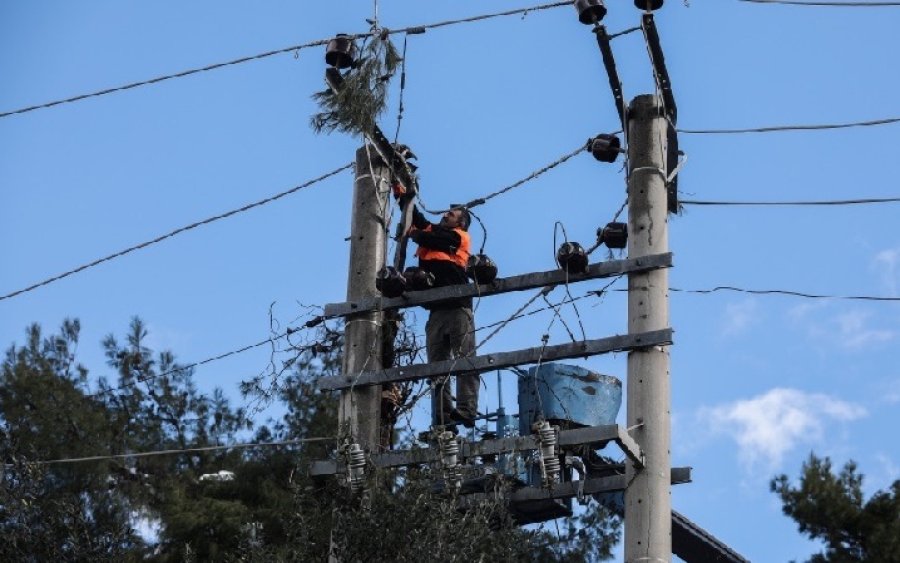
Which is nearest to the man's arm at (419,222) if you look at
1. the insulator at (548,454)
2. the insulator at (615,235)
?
the insulator at (615,235)

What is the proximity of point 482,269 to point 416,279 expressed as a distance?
604 mm

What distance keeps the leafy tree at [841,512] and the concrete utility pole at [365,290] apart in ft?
21.0

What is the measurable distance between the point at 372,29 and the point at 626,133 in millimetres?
2242

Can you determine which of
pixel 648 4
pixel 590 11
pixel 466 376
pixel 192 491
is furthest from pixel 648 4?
pixel 192 491

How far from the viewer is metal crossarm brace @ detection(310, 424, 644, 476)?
482 inches

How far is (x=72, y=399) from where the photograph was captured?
23797mm

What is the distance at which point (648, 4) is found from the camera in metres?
13.5

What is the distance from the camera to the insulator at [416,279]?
45.2 ft

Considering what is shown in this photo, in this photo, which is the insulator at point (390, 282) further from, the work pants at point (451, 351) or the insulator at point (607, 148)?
the insulator at point (607, 148)

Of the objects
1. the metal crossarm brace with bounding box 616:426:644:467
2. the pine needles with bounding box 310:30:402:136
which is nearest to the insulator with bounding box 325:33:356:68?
the pine needles with bounding box 310:30:402:136

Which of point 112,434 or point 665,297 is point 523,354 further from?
point 112,434

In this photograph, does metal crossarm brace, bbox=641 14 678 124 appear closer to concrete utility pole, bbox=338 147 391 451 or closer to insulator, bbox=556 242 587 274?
insulator, bbox=556 242 587 274

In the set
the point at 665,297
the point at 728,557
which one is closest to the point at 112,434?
the point at 728,557

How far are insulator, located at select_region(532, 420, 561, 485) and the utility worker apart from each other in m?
1.15
